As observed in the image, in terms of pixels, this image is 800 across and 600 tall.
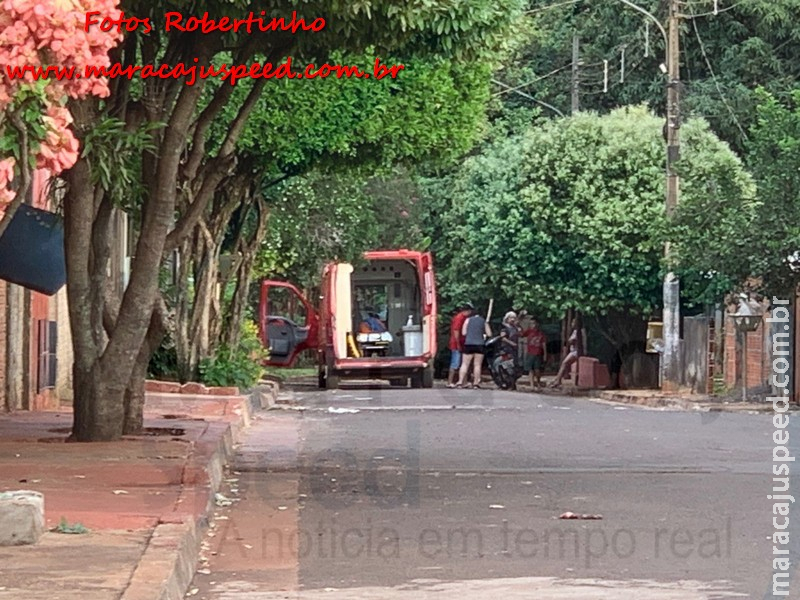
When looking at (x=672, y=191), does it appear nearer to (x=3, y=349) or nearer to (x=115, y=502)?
(x=3, y=349)

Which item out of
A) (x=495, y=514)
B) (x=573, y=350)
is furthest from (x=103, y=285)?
(x=573, y=350)

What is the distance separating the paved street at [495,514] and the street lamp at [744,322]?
7526mm

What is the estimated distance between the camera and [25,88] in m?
8.22

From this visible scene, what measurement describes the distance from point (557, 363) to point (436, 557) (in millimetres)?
42026

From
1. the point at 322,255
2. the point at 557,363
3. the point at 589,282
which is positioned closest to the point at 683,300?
the point at 589,282

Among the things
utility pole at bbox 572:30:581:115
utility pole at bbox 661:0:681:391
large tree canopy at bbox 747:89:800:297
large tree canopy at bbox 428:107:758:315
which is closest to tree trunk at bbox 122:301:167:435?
large tree canopy at bbox 747:89:800:297

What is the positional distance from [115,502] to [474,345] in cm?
2785

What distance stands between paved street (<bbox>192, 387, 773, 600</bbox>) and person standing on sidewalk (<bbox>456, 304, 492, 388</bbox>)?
17.8 m

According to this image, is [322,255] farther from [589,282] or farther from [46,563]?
[46,563]

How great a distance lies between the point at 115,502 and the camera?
1152cm

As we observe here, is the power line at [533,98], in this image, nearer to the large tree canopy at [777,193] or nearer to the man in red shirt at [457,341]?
the man in red shirt at [457,341]

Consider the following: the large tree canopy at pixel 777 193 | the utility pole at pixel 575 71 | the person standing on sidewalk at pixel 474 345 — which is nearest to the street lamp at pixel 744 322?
the large tree canopy at pixel 777 193

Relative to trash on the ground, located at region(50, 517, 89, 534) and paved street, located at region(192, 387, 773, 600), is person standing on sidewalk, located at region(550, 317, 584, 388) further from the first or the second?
trash on the ground, located at region(50, 517, 89, 534)

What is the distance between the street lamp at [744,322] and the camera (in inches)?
1122
